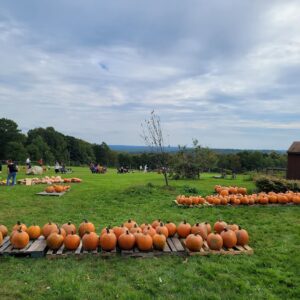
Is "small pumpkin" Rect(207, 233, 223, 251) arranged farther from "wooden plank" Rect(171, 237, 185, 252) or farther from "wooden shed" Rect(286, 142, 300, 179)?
"wooden shed" Rect(286, 142, 300, 179)

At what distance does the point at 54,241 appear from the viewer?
20.8ft

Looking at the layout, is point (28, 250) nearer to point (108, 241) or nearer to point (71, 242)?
point (71, 242)

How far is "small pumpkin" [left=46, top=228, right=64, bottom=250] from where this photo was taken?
20.8 ft

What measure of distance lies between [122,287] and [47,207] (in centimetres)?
751

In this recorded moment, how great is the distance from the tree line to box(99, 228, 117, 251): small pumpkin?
13.4 metres

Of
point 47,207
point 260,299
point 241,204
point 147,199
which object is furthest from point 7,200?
point 260,299

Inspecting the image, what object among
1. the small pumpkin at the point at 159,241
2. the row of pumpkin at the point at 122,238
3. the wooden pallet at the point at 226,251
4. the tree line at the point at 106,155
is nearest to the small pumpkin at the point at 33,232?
the row of pumpkin at the point at 122,238

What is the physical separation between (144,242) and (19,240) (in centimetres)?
229

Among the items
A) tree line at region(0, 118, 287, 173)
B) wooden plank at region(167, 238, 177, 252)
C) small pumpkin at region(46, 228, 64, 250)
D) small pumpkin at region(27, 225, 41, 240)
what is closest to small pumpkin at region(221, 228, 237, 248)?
wooden plank at region(167, 238, 177, 252)

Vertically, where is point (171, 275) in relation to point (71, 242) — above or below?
below

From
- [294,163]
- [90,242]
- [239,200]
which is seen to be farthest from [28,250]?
[294,163]

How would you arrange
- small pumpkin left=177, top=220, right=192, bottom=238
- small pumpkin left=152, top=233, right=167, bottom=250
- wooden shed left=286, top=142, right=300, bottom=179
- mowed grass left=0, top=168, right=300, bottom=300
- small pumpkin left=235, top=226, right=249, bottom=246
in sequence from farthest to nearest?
1. wooden shed left=286, top=142, right=300, bottom=179
2. small pumpkin left=177, top=220, right=192, bottom=238
3. small pumpkin left=235, top=226, right=249, bottom=246
4. small pumpkin left=152, top=233, right=167, bottom=250
5. mowed grass left=0, top=168, right=300, bottom=300

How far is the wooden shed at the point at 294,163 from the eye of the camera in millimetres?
23641

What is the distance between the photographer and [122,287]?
492 centimetres
